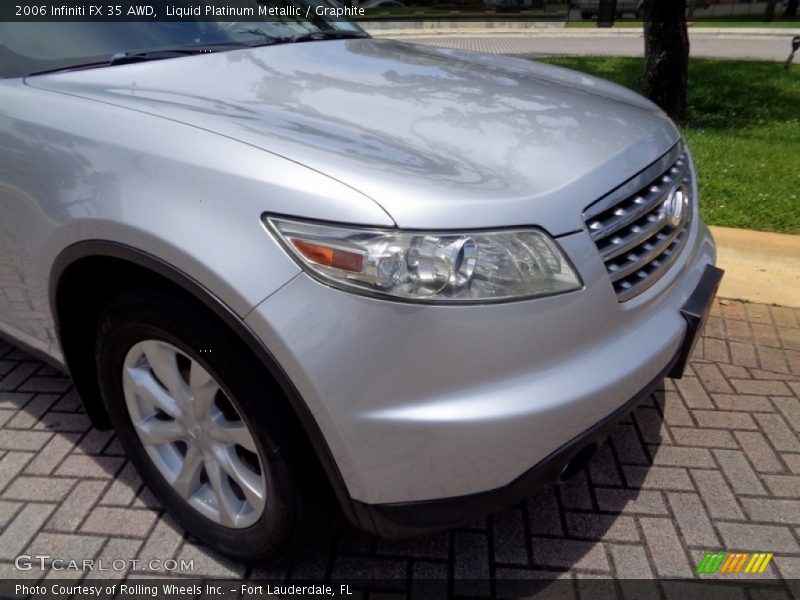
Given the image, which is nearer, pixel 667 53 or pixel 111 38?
pixel 111 38

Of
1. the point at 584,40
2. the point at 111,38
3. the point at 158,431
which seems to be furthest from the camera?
the point at 584,40

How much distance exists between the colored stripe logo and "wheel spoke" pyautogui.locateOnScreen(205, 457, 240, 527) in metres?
1.45

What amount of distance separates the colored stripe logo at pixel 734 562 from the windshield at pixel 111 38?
2.48m

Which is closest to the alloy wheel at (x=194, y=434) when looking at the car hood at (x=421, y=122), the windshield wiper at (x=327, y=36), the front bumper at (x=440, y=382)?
the front bumper at (x=440, y=382)

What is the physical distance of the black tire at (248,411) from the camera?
1.70m

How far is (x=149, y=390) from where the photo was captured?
2045 mm

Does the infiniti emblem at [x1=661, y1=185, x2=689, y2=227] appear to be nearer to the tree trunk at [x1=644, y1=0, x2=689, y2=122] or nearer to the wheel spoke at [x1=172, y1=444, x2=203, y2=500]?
the wheel spoke at [x1=172, y1=444, x2=203, y2=500]

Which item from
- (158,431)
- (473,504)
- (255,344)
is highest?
(255,344)

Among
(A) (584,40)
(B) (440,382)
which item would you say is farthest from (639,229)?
(A) (584,40)

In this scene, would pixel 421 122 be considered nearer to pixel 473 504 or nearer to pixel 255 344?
pixel 255 344

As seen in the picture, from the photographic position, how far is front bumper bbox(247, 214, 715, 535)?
1.51 m

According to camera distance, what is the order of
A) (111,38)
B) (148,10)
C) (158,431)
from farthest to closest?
(148,10) < (111,38) < (158,431)

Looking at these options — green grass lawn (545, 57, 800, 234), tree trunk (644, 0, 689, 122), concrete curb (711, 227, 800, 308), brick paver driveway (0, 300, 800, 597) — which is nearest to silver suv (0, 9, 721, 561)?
brick paver driveway (0, 300, 800, 597)

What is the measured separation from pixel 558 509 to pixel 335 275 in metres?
1.32
